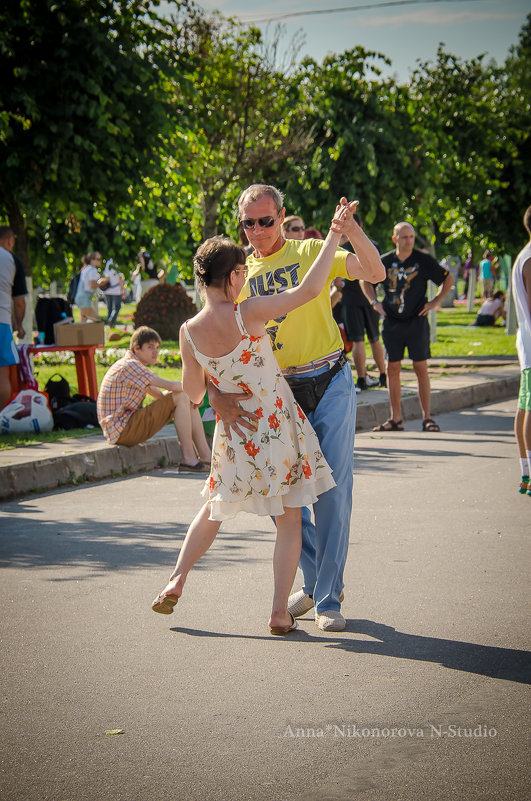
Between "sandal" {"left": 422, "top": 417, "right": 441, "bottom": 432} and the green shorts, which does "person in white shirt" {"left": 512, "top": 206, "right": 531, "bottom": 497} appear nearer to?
the green shorts

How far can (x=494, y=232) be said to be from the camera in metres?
22.7

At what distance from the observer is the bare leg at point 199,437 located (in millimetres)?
9398

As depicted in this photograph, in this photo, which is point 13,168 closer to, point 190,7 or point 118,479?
point 118,479

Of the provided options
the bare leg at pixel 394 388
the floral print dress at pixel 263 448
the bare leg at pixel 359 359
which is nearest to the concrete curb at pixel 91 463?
the bare leg at pixel 394 388

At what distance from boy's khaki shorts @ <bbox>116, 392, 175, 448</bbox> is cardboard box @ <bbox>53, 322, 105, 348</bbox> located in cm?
255

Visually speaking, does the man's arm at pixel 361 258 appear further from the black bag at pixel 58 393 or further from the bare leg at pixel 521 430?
the black bag at pixel 58 393

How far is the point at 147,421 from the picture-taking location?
9.36 m

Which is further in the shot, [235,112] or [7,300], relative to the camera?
[235,112]

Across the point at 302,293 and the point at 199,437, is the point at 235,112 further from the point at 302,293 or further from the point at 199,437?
the point at 302,293

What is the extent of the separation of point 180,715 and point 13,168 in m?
9.88

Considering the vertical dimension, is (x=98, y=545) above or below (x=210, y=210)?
below

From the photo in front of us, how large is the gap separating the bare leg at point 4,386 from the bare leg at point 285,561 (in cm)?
660

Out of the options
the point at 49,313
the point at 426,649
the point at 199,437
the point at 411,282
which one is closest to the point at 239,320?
the point at 426,649

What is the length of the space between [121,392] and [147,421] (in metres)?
0.34
